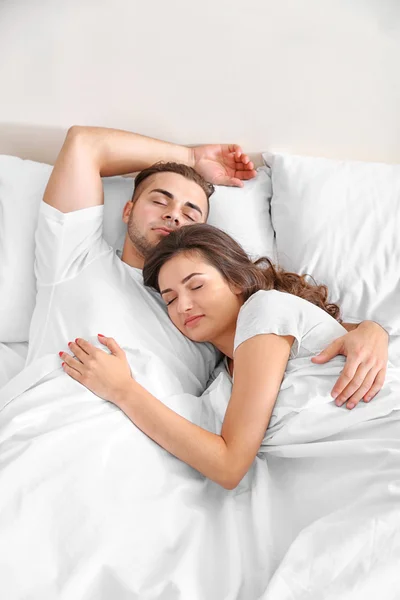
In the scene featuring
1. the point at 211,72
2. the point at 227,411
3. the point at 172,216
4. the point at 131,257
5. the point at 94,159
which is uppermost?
the point at 211,72

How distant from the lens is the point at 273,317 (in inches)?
54.4

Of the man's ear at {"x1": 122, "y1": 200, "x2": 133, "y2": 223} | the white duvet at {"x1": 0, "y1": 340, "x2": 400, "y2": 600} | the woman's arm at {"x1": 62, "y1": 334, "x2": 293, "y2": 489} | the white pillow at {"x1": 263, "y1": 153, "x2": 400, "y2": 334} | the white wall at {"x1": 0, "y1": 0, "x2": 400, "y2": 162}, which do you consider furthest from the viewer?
the white wall at {"x1": 0, "y1": 0, "x2": 400, "y2": 162}

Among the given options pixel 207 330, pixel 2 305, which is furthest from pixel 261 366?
pixel 2 305

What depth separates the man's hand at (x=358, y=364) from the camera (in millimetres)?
1299

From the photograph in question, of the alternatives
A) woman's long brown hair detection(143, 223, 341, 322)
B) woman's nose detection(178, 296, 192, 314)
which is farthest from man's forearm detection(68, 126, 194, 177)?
woman's nose detection(178, 296, 192, 314)

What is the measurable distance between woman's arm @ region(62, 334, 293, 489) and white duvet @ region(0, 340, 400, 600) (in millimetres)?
30

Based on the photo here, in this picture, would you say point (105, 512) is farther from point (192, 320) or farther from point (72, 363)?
point (192, 320)

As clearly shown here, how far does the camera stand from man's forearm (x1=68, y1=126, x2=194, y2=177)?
183cm

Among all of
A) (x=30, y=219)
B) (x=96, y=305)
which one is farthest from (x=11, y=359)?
(x=30, y=219)

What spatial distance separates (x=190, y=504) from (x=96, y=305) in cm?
56

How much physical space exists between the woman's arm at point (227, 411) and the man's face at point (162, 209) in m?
0.44

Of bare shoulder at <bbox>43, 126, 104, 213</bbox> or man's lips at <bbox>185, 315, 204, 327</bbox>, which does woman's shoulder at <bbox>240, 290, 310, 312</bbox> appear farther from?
bare shoulder at <bbox>43, 126, 104, 213</bbox>

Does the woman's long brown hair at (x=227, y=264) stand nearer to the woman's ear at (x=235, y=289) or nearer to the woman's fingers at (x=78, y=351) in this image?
the woman's ear at (x=235, y=289)

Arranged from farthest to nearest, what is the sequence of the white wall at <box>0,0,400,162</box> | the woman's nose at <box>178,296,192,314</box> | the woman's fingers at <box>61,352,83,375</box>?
the white wall at <box>0,0,400,162</box>, the woman's nose at <box>178,296,192,314</box>, the woman's fingers at <box>61,352,83,375</box>
